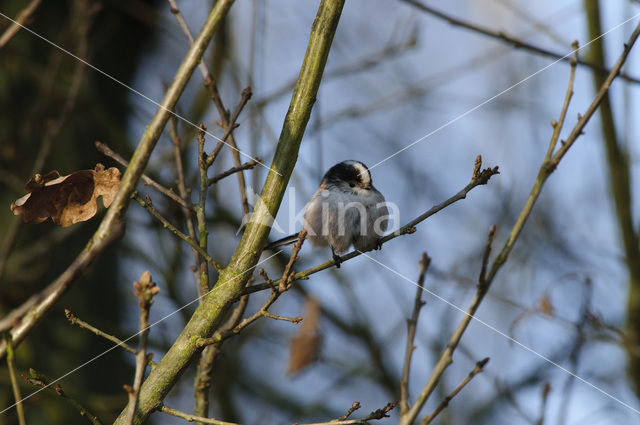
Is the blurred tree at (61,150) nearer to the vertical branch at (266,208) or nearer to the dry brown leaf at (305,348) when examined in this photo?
the dry brown leaf at (305,348)

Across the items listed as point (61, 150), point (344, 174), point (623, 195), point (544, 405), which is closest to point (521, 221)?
point (544, 405)

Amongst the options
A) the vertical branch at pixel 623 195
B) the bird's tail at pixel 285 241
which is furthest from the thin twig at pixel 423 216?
the vertical branch at pixel 623 195

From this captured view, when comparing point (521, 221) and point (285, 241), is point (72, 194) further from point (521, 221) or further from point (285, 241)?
point (521, 221)

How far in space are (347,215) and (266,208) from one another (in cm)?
97

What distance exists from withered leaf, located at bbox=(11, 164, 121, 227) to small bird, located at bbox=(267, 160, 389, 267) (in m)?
1.02

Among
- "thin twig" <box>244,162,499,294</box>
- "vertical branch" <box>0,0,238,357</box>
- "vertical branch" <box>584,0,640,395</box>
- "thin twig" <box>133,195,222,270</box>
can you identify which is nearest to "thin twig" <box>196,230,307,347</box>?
"thin twig" <box>244,162,499,294</box>

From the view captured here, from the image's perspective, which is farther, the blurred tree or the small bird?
the blurred tree

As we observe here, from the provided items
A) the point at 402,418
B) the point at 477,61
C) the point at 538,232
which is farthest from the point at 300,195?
the point at 538,232

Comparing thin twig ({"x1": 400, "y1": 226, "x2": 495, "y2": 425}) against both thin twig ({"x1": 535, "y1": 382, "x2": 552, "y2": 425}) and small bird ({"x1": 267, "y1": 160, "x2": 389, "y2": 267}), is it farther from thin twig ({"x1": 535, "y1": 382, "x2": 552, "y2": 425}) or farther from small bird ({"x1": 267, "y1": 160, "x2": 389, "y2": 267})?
small bird ({"x1": 267, "y1": 160, "x2": 389, "y2": 267})

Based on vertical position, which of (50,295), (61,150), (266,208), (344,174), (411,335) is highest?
(61,150)

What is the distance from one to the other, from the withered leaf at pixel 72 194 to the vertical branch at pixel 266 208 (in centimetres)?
33

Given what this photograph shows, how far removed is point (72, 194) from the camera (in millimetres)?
1470

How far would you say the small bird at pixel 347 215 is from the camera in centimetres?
240

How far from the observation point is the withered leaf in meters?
1.43
